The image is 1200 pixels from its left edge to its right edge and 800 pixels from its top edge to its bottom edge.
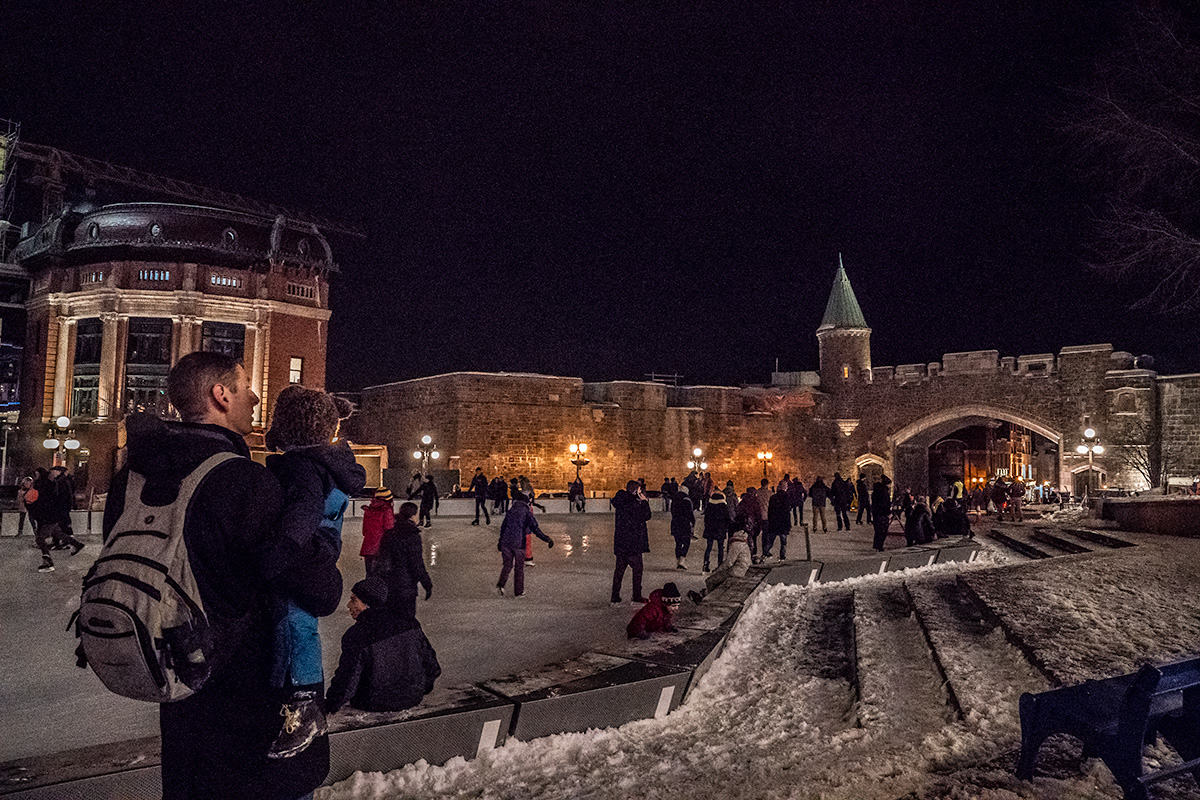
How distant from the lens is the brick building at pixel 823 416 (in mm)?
23703

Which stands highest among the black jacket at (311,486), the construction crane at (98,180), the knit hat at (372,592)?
the construction crane at (98,180)

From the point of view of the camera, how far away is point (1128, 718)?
2602mm

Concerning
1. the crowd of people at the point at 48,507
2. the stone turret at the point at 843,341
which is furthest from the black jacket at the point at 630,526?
the stone turret at the point at 843,341

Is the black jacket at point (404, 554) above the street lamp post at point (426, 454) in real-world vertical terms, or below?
below

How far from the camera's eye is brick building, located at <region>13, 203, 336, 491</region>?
80.6 ft

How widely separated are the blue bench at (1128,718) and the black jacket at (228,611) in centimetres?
270

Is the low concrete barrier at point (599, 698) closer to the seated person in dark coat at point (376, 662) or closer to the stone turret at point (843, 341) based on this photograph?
the seated person in dark coat at point (376, 662)

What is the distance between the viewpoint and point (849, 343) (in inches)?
1287

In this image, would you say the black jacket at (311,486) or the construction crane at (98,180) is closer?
the black jacket at (311,486)

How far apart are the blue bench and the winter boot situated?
265 cm

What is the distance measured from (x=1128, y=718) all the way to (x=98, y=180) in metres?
35.9

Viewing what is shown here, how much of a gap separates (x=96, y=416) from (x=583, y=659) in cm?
2609

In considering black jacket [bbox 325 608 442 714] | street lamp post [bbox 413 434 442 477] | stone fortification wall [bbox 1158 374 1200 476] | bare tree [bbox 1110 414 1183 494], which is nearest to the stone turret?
bare tree [bbox 1110 414 1183 494]

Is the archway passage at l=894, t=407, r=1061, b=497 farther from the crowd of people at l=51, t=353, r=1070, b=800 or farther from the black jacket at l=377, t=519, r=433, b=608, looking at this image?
the crowd of people at l=51, t=353, r=1070, b=800
